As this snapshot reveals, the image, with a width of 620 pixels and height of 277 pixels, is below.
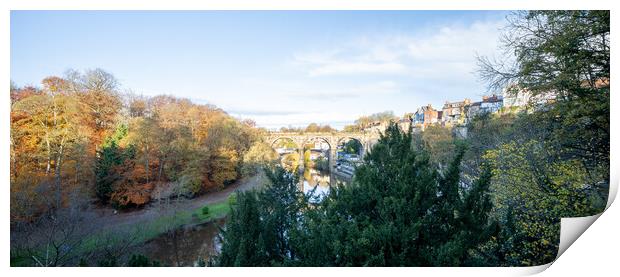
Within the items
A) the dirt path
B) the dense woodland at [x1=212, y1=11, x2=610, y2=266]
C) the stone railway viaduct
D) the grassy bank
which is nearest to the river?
the grassy bank

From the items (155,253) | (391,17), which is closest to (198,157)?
(155,253)

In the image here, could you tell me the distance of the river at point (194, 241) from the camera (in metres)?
4.34

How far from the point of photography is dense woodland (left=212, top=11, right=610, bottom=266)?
98.3 inches

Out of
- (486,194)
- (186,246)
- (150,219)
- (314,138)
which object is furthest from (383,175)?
(150,219)

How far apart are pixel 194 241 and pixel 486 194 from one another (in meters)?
4.30

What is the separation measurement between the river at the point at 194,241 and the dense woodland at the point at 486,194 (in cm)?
121

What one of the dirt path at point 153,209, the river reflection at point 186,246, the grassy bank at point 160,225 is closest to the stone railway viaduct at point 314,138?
the dirt path at point 153,209

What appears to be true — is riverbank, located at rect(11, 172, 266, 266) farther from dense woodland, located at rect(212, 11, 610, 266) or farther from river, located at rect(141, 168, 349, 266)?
dense woodland, located at rect(212, 11, 610, 266)

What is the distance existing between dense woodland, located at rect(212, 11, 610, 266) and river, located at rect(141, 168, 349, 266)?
121cm

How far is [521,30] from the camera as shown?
10.0 ft

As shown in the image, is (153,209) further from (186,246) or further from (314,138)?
(314,138)
